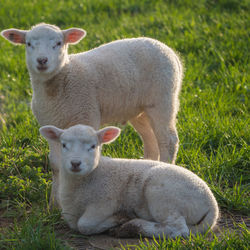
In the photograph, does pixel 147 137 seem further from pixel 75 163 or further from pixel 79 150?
pixel 75 163

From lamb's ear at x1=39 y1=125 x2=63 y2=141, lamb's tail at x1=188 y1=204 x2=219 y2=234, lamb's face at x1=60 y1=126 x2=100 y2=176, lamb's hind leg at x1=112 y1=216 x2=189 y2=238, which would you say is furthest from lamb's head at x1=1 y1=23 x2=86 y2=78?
lamb's tail at x1=188 y1=204 x2=219 y2=234

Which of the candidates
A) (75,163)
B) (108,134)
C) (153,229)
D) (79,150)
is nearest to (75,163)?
(75,163)

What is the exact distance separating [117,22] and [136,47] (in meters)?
4.49

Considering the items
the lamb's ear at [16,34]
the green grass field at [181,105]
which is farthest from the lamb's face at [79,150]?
the lamb's ear at [16,34]

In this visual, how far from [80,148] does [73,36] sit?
1292 millimetres

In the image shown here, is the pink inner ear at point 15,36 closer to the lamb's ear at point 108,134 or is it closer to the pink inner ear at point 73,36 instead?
the pink inner ear at point 73,36

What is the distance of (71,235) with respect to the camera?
422 centimetres

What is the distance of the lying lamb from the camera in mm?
4137

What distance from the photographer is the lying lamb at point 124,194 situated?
4.14 metres

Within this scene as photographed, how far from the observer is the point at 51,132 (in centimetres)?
441

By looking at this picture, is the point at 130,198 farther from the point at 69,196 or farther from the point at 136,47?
the point at 136,47

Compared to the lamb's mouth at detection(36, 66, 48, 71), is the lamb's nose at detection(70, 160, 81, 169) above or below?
below

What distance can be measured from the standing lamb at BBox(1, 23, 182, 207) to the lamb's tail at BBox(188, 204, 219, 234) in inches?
49.8

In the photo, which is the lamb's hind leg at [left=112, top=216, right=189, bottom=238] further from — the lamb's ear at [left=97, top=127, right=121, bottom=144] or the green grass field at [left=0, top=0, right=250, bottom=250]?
the lamb's ear at [left=97, top=127, right=121, bottom=144]
